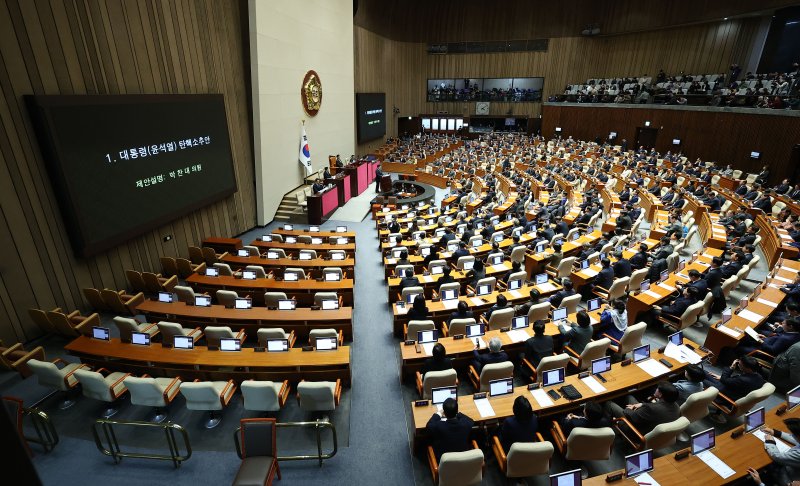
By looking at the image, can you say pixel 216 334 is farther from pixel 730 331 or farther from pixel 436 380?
pixel 730 331

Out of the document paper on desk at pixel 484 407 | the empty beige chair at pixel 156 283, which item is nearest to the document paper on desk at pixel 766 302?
the document paper on desk at pixel 484 407

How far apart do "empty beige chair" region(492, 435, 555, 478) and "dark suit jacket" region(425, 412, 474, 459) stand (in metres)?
0.44

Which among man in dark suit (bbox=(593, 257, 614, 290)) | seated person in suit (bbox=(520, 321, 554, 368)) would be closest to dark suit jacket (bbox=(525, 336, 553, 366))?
seated person in suit (bbox=(520, 321, 554, 368))

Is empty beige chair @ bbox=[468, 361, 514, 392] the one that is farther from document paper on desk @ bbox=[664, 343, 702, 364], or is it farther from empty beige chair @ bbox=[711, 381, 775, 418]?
empty beige chair @ bbox=[711, 381, 775, 418]

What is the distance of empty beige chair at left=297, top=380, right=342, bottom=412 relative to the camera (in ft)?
17.6

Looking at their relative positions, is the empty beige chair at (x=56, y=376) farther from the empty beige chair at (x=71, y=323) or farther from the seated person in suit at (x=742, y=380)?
the seated person in suit at (x=742, y=380)

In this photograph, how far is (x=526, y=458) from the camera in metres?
4.34

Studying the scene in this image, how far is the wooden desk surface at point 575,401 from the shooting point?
16.4 feet

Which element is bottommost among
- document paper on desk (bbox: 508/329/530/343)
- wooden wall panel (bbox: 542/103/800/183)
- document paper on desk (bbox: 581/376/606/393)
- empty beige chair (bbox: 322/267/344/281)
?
empty beige chair (bbox: 322/267/344/281)

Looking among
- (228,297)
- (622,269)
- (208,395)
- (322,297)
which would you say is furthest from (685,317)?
(228,297)

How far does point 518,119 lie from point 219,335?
33946 millimetres

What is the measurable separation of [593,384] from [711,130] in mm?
21320

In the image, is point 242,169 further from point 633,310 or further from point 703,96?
point 703,96

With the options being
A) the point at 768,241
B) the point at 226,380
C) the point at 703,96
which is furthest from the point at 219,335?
the point at 703,96
